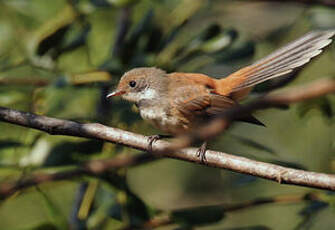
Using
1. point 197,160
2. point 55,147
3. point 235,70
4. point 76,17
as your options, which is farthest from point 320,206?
point 76,17

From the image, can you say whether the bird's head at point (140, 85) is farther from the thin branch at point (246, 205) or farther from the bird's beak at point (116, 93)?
the thin branch at point (246, 205)

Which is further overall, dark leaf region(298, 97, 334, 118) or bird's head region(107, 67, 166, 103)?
bird's head region(107, 67, 166, 103)

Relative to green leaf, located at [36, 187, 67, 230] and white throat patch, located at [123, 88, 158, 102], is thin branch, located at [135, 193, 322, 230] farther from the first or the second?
white throat patch, located at [123, 88, 158, 102]

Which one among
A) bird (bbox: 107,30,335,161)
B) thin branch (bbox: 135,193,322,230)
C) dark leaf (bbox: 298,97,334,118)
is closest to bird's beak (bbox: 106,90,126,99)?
bird (bbox: 107,30,335,161)

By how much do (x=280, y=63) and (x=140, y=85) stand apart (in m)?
1.16

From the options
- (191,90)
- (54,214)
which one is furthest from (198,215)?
(191,90)

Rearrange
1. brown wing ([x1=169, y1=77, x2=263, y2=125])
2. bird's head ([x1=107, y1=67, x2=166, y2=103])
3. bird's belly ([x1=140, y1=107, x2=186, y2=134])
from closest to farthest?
bird's belly ([x1=140, y1=107, x2=186, y2=134]) → brown wing ([x1=169, y1=77, x2=263, y2=125]) → bird's head ([x1=107, y1=67, x2=166, y2=103])

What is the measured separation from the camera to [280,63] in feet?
10.0

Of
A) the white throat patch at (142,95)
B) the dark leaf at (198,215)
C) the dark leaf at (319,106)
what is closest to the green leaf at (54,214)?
the dark leaf at (198,215)

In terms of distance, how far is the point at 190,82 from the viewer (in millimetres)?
3602

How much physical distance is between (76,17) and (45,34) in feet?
0.72

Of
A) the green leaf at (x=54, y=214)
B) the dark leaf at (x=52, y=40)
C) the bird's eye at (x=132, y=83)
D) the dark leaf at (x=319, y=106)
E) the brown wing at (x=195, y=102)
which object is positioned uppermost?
the dark leaf at (x=52, y=40)

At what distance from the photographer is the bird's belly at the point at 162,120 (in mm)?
3254

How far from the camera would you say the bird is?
308 cm
